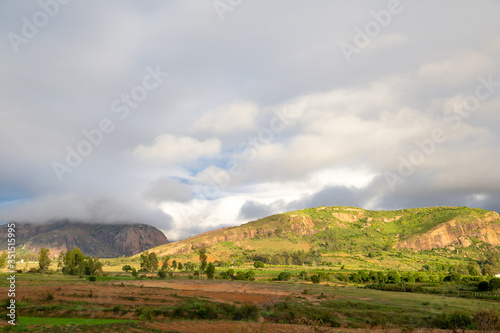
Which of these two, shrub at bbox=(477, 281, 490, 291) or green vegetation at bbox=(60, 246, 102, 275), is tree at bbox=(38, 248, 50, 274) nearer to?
green vegetation at bbox=(60, 246, 102, 275)

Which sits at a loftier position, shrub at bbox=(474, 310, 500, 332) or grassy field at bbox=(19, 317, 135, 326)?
grassy field at bbox=(19, 317, 135, 326)

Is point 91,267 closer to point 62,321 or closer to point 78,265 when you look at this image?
point 78,265

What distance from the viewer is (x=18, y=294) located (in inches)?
1671

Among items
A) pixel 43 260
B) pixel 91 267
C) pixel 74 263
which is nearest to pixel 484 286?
pixel 91 267

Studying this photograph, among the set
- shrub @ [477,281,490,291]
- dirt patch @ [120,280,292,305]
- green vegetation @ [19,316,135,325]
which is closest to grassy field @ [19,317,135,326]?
green vegetation @ [19,316,135,325]

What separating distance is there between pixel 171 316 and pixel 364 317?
931 inches

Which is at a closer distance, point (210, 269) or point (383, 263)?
point (210, 269)

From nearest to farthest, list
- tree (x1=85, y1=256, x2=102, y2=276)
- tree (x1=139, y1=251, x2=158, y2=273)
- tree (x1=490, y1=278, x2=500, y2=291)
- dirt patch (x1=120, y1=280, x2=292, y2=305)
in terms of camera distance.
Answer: dirt patch (x1=120, y1=280, x2=292, y2=305) < tree (x1=490, y1=278, x2=500, y2=291) < tree (x1=85, y1=256, x2=102, y2=276) < tree (x1=139, y1=251, x2=158, y2=273)

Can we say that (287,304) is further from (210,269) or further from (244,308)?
(210,269)

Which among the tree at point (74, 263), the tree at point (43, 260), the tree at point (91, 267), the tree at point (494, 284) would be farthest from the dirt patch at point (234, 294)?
the tree at point (43, 260)

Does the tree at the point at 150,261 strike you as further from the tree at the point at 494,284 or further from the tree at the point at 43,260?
the tree at the point at 494,284

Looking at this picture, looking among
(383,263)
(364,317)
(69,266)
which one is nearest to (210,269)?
(69,266)

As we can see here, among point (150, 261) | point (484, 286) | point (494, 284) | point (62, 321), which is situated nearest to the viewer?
point (62, 321)

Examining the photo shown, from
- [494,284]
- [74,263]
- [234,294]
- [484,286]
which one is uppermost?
[74,263]
